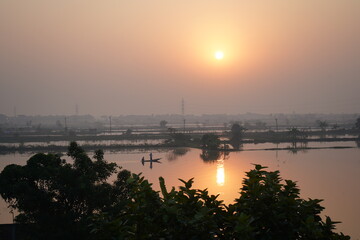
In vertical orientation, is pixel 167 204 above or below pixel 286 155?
above

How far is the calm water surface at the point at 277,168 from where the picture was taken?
15.8 metres

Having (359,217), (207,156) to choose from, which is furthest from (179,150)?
(359,217)

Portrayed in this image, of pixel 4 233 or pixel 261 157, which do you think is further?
pixel 261 157

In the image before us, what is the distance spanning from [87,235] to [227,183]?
1197 cm

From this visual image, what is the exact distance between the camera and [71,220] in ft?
30.6

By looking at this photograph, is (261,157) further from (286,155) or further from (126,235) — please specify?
(126,235)

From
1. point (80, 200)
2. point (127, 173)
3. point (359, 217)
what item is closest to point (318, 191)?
point (359, 217)

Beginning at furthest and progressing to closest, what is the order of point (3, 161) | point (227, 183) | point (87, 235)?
point (3, 161)
point (227, 183)
point (87, 235)

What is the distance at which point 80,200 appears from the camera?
31.8 ft

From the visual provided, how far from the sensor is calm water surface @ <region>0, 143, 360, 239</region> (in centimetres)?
1577

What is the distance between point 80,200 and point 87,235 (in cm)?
91

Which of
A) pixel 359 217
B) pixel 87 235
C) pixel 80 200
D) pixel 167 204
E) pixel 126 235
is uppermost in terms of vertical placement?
pixel 167 204

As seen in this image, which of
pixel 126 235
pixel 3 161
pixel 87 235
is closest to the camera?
pixel 126 235

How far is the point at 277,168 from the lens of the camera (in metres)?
24.7
